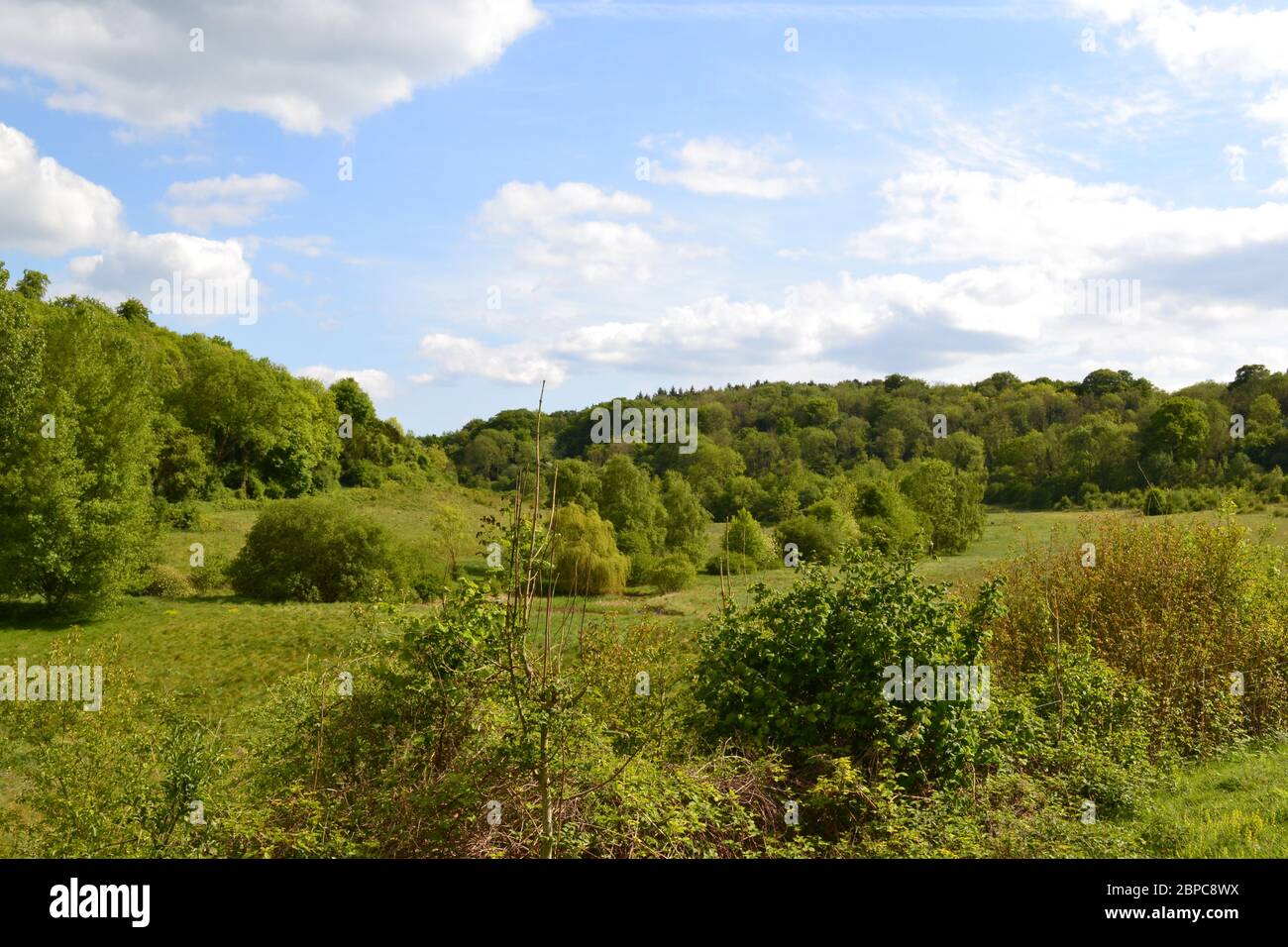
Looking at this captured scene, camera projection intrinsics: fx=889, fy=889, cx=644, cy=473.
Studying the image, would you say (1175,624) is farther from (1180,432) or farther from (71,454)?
(1180,432)

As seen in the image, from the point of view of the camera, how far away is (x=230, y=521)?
47.1 metres

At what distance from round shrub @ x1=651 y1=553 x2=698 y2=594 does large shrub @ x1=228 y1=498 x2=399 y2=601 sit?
12777mm

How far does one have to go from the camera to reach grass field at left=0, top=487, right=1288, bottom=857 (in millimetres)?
7910

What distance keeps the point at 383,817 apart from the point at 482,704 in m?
1.06

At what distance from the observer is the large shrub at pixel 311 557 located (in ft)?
119

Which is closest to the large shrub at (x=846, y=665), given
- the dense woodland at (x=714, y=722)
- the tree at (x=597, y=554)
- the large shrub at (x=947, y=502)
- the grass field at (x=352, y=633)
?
the dense woodland at (x=714, y=722)

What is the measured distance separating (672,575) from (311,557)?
1642 centimetres

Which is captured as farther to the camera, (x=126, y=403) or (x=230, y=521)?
(x=230, y=521)

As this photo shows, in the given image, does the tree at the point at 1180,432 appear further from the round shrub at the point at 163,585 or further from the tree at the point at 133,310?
the tree at the point at 133,310

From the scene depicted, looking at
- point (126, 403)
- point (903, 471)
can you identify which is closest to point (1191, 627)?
point (126, 403)

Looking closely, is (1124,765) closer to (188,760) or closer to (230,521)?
(188,760)

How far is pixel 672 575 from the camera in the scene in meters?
43.0

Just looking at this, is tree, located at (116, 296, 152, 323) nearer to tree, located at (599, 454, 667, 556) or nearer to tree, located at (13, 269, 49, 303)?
tree, located at (13, 269, 49, 303)

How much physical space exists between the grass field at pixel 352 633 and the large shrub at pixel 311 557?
5.19 feet
